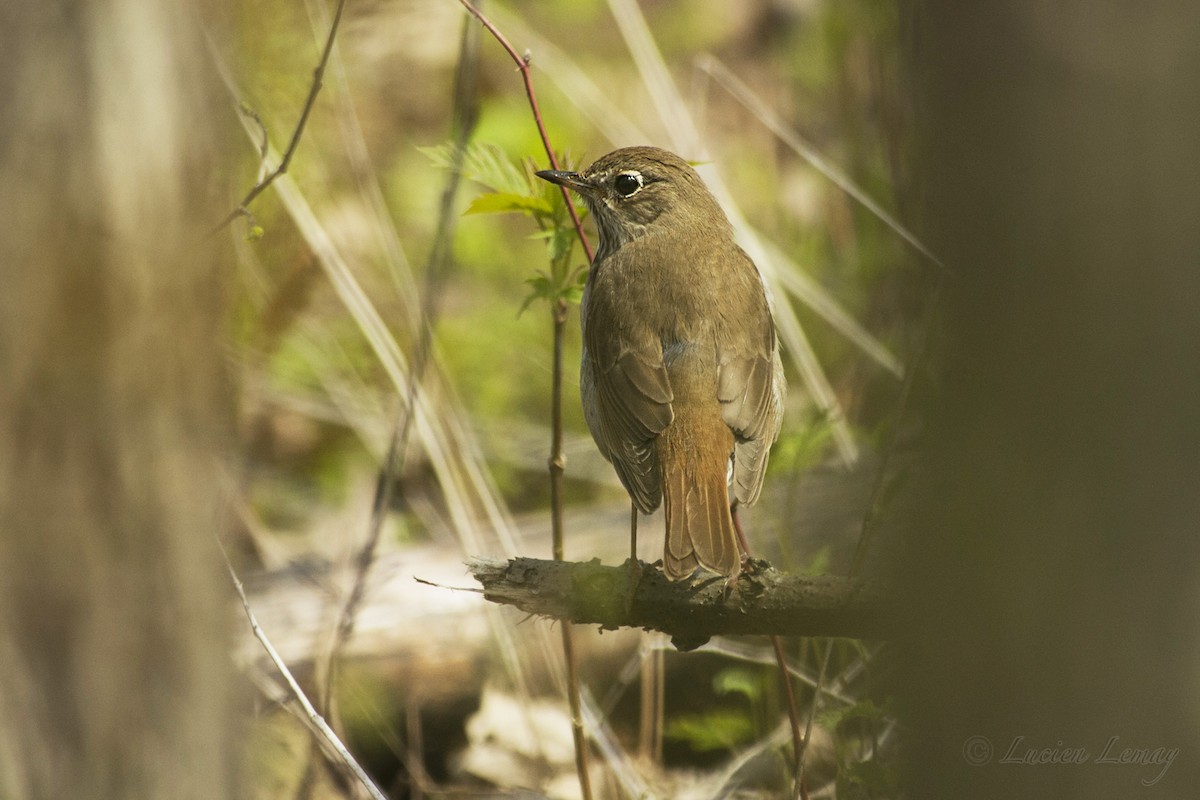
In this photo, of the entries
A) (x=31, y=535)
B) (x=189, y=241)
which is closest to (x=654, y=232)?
(x=189, y=241)

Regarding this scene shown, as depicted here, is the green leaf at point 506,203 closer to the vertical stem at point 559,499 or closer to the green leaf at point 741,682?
the vertical stem at point 559,499

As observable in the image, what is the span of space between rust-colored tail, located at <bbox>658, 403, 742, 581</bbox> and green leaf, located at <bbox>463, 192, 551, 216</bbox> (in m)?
0.70

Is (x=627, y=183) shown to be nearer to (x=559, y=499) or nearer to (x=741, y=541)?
(x=559, y=499)

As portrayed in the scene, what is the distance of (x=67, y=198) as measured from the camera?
193cm

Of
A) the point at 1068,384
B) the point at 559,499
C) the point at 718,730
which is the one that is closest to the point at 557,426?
the point at 559,499

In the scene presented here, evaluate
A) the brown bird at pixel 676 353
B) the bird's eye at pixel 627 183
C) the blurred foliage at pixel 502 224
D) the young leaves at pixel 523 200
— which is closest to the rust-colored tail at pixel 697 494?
the brown bird at pixel 676 353

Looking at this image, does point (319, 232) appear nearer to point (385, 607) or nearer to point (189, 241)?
point (385, 607)

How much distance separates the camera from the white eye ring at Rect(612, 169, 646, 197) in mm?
3693

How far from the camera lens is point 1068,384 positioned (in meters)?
1.47

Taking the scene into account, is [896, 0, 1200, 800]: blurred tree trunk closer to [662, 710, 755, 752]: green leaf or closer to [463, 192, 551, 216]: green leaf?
[463, 192, 551, 216]: green leaf

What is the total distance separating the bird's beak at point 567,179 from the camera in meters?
3.16

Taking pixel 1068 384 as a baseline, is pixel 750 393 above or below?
below

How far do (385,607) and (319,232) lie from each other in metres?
1.39

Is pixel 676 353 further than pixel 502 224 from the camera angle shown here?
No
